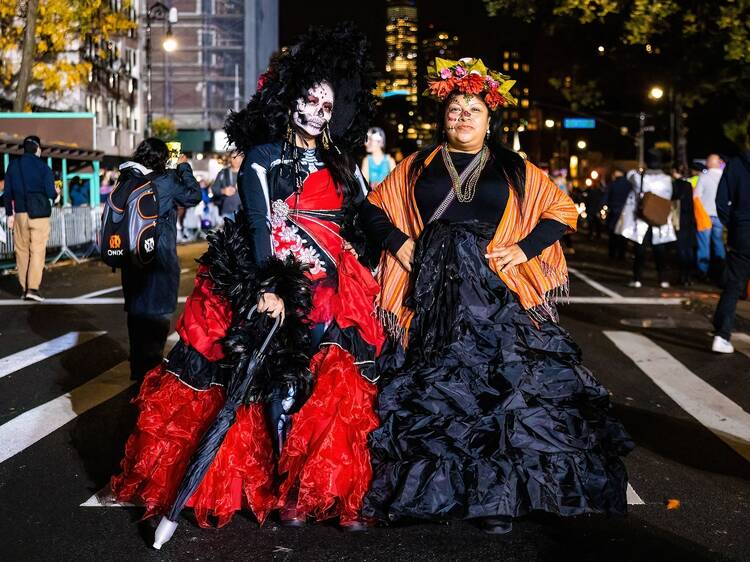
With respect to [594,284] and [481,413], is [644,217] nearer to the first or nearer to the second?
[594,284]

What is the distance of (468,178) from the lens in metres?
4.37

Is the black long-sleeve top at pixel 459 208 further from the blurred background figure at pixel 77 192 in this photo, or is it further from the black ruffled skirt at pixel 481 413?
the blurred background figure at pixel 77 192

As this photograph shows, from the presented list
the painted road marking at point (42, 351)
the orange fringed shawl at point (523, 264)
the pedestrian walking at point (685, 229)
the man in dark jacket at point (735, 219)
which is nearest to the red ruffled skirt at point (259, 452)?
the orange fringed shawl at point (523, 264)

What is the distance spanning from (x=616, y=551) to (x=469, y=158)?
193cm

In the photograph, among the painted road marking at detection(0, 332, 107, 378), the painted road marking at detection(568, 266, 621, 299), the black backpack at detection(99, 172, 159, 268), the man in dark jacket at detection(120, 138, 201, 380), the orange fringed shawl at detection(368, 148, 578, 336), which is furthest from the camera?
the painted road marking at detection(568, 266, 621, 299)

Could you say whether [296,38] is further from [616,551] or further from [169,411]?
[616,551]

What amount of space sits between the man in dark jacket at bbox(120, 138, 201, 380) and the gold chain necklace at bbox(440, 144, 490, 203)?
3.22 m

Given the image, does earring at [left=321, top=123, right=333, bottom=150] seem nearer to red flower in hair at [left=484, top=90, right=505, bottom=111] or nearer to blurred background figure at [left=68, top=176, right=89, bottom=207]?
red flower in hair at [left=484, top=90, right=505, bottom=111]

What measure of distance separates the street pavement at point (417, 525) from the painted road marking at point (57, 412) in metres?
0.02

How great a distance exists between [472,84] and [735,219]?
4806 millimetres

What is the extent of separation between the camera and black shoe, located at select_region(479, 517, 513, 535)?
13.1ft

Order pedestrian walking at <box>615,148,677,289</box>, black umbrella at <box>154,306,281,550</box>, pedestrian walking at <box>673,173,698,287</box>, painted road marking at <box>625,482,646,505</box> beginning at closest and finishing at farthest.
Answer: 1. black umbrella at <box>154,306,281,550</box>
2. painted road marking at <box>625,482,646,505</box>
3. pedestrian walking at <box>615,148,677,289</box>
4. pedestrian walking at <box>673,173,698,287</box>

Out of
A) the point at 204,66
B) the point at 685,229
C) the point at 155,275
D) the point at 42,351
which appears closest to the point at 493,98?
the point at 155,275

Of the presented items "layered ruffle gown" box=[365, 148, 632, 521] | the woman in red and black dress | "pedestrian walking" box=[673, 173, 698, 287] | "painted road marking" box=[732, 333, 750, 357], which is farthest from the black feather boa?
"pedestrian walking" box=[673, 173, 698, 287]
